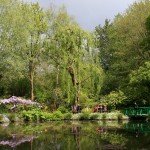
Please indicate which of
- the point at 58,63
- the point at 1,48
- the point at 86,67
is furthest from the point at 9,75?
the point at 86,67

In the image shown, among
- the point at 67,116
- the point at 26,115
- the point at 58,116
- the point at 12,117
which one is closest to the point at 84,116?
the point at 67,116

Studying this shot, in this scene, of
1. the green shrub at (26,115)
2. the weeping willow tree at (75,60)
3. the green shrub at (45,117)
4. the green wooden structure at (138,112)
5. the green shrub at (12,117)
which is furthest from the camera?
the weeping willow tree at (75,60)

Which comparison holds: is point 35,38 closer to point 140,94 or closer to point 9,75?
point 9,75

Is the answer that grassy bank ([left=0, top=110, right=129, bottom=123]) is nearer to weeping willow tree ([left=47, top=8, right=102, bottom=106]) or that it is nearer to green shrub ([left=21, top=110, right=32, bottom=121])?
green shrub ([left=21, top=110, right=32, bottom=121])

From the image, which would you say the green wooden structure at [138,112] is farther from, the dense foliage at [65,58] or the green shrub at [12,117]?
the green shrub at [12,117]

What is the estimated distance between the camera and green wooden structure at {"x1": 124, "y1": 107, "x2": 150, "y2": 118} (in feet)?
104

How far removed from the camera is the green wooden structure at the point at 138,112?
3170 centimetres

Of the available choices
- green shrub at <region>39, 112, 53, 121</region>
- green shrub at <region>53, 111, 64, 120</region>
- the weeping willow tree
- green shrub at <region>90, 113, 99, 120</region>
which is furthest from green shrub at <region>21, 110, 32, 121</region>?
green shrub at <region>90, 113, 99, 120</region>

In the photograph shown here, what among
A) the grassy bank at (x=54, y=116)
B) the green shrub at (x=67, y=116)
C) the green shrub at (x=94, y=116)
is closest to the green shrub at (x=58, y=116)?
the grassy bank at (x=54, y=116)

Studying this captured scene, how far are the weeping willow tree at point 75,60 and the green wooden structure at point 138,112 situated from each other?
13.2 ft

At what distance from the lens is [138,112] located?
32375mm

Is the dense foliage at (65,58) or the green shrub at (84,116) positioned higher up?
the dense foliage at (65,58)

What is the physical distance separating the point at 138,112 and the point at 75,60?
816cm

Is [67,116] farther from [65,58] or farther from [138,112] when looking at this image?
[138,112]
